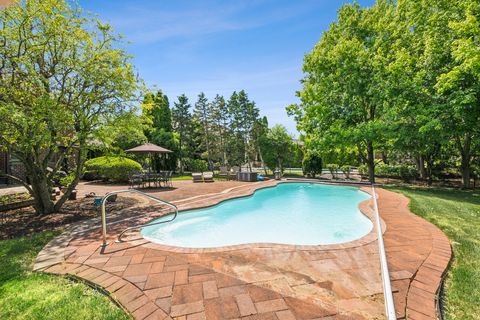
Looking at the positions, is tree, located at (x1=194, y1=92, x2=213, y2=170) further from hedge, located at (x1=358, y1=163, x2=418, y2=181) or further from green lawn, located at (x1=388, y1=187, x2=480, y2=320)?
green lawn, located at (x1=388, y1=187, x2=480, y2=320)

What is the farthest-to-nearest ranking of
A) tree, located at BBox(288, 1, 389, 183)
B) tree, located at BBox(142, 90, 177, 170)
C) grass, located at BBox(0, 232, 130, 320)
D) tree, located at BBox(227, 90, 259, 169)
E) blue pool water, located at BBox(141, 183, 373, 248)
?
tree, located at BBox(227, 90, 259, 169) → tree, located at BBox(142, 90, 177, 170) → tree, located at BBox(288, 1, 389, 183) → blue pool water, located at BBox(141, 183, 373, 248) → grass, located at BBox(0, 232, 130, 320)

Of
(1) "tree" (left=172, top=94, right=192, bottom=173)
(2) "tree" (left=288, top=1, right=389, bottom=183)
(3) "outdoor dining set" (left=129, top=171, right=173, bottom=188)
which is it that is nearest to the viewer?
(3) "outdoor dining set" (left=129, top=171, right=173, bottom=188)

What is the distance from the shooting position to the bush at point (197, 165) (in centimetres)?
2860

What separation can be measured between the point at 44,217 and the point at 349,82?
16679mm

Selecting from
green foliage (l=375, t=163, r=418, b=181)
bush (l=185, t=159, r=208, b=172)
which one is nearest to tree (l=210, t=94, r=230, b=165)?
bush (l=185, t=159, r=208, b=172)

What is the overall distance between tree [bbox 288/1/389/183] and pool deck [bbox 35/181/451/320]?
418 inches

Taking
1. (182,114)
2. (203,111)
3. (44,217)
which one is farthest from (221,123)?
(44,217)

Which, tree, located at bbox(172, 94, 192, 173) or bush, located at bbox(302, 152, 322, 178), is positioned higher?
tree, located at bbox(172, 94, 192, 173)

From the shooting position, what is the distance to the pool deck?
2527mm

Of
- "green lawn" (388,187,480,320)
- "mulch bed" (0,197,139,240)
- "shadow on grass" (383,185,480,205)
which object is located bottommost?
"shadow on grass" (383,185,480,205)

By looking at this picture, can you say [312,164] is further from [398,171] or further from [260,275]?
[260,275]

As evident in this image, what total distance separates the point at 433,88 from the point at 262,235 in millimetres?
11499

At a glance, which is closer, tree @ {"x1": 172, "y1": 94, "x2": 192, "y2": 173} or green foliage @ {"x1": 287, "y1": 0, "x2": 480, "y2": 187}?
green foliage @ {"x1": 287, "y1": 0, "x2": 480, "y2": 187}

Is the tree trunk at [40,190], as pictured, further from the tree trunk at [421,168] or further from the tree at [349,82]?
the tree trunk at [421,168]
